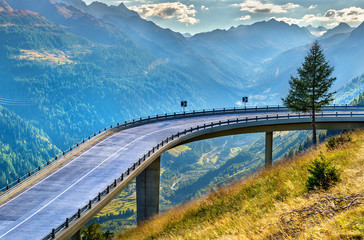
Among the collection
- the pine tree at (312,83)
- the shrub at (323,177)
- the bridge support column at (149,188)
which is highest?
the pine tree at (312,83)

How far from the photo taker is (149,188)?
40.8 m

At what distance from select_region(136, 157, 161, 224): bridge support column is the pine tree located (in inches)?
807

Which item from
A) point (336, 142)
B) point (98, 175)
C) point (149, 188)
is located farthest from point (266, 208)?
point (149, 188)

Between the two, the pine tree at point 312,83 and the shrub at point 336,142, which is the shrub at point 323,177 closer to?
the shrub at point 336,142

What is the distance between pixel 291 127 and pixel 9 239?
162 feet

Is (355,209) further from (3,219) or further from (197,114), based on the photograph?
(197,114)

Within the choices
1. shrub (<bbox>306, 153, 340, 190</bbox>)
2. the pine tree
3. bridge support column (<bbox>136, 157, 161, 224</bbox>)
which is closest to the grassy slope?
shrub (<bbox>306, 153, 340, 190</bbox>)

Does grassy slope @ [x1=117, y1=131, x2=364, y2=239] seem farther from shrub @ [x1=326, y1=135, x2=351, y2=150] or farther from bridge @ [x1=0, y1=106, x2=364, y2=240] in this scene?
bridge @ [x1=0, y1=106, x2=364, y2=240]

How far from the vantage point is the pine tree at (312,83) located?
1686 inches

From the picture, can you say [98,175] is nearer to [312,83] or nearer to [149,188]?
[149,188]

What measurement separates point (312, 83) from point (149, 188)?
2535 centimetres

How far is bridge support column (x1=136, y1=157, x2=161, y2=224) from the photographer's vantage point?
40.6 meters

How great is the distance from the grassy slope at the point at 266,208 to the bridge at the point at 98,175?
634cm

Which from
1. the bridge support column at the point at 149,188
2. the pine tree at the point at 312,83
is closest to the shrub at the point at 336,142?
the pine tree at the point at 312,83
